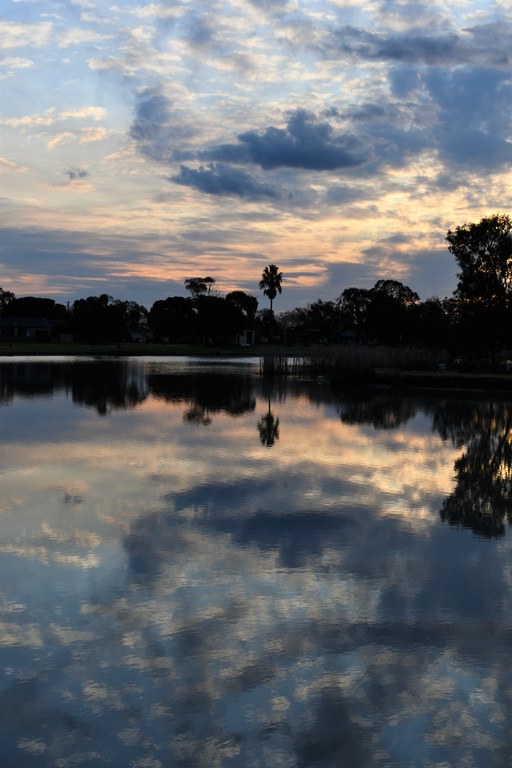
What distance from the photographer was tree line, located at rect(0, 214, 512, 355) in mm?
44250

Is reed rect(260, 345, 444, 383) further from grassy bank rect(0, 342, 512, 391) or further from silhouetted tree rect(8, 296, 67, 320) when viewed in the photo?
silhouetted tree rect(8, 296, 67, 320)

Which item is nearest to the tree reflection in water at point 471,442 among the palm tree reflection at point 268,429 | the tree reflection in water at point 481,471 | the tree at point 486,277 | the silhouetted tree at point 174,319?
the tree reflection in water at point 481,471

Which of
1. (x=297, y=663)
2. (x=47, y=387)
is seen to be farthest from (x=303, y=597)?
(x=47, y=387)

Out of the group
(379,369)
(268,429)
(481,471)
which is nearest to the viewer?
(481,471)

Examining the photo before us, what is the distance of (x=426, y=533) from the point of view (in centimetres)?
919

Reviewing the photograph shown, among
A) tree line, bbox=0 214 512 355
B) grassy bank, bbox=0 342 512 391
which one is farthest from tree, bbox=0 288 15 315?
grassy bank, bbox=0 342 512 391

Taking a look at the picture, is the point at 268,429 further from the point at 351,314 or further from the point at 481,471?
the point at 351,314

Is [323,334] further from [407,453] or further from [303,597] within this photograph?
[303,597]

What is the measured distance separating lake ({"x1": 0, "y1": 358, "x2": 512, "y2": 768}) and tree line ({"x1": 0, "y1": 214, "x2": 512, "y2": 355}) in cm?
3086

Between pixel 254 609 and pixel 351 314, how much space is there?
145 m

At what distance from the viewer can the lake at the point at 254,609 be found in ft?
14.9

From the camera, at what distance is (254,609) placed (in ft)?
21.5

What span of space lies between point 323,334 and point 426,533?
136 metres

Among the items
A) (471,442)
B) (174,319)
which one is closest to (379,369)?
(471,442)
